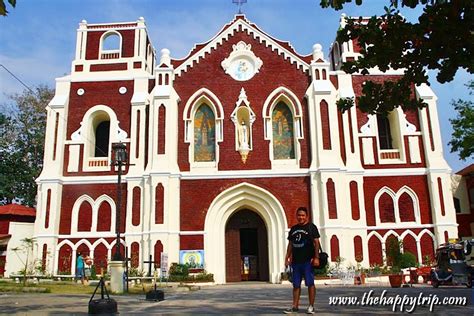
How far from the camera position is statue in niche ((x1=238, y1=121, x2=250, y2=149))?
23.4m

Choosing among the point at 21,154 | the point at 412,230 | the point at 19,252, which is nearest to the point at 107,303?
the point at 412,230

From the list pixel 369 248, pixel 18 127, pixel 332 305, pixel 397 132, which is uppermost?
pixel 18 127

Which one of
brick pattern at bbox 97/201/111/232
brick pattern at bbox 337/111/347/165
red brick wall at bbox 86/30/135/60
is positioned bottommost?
brick pattern at bbox 97/201/111/232

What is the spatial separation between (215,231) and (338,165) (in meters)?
6.94

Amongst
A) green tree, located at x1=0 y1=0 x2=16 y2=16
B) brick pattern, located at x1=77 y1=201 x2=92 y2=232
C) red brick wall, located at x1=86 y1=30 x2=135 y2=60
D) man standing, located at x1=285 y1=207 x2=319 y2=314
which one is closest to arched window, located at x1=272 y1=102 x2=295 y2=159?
red brick wall, located at x1=86 y1=30 x2=135 y2=60

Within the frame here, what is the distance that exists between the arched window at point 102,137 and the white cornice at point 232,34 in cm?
528

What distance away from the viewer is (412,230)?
23.0 meters

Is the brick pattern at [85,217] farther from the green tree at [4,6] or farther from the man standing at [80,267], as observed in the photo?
the green tree at [4,6]

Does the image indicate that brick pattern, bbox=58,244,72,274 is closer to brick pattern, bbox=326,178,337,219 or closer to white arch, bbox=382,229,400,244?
brick pattern, bbox=326,178,337,219

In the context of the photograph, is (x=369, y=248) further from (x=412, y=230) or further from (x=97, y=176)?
(x=97, y=176)

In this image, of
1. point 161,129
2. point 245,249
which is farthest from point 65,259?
point 245,249

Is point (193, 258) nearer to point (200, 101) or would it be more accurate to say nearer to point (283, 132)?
point (283, 132)

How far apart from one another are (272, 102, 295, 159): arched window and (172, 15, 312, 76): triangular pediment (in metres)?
2.55

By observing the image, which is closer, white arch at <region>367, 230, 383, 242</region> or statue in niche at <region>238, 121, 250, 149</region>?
white arch at <region>367, 230, 383, 242</region>
